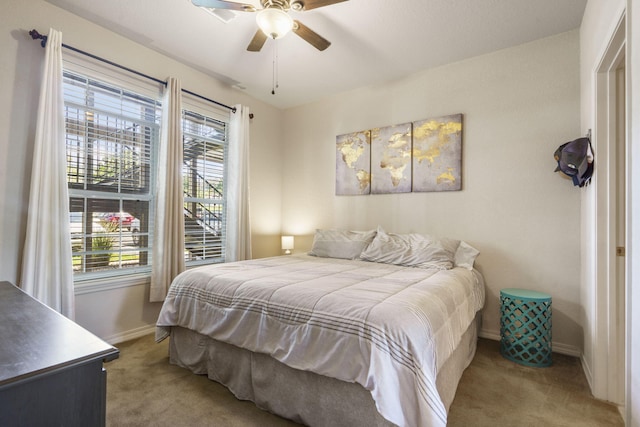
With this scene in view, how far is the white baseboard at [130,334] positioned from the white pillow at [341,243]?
6.04 feet

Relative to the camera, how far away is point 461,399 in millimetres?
1898

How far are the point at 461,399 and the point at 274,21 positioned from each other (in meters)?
2.72

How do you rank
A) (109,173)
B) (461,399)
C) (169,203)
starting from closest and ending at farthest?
(461,399)
(109,173)
(169,203)

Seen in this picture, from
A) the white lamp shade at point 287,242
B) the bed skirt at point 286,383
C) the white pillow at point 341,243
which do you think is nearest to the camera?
the bed skirt at point 286,383

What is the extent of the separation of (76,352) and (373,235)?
290 cm

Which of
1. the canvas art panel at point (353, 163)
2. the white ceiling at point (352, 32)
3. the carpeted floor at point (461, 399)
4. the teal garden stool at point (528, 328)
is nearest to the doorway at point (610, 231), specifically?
the carpeted floor at point (461, 399)

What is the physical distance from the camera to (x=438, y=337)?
1531 mm

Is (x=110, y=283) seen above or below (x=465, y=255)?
below

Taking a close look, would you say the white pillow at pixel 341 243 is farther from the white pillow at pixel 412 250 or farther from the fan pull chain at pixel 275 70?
the fan pull chain at pixel 275 70

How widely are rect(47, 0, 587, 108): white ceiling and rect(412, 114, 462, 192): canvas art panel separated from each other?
66 centimetres

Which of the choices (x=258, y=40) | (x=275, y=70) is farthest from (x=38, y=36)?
(x=275, y=70)

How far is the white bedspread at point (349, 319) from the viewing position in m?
1.30

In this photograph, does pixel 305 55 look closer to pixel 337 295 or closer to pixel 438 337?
pixel 337 295

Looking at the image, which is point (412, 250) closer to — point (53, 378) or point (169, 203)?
point (169, 203)
